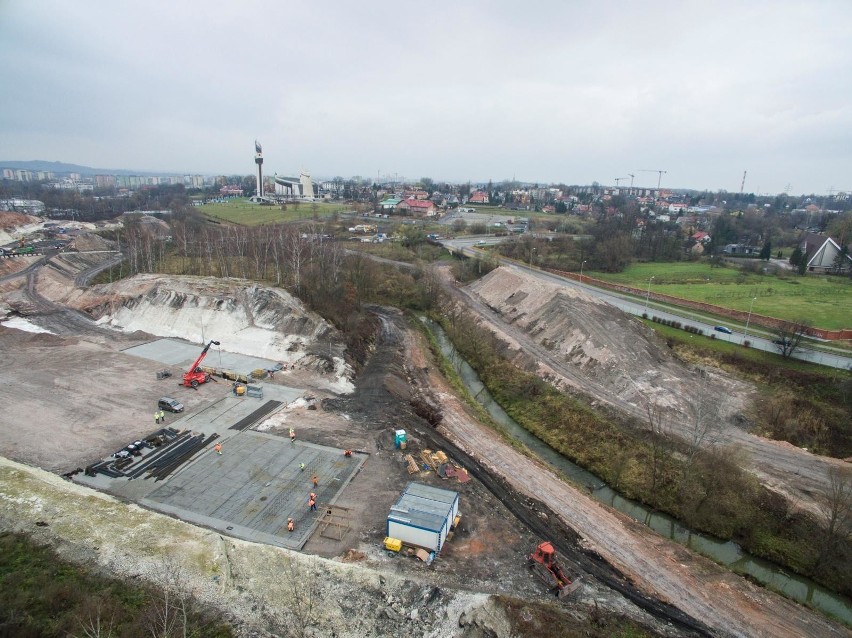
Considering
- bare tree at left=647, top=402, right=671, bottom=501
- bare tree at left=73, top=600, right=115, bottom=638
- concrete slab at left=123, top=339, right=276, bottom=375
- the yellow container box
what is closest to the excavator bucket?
the yellow container box

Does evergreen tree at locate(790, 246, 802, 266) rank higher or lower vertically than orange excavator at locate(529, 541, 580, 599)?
higher

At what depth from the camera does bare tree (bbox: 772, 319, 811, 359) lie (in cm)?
3475

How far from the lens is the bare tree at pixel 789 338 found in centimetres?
3475

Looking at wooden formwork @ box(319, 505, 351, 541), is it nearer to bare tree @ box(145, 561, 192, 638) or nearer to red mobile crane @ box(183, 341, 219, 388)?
bare tree @ box(145, 561, 192, 638)

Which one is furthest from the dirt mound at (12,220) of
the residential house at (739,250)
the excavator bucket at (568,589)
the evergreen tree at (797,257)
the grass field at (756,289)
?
the residential house at (739,250)

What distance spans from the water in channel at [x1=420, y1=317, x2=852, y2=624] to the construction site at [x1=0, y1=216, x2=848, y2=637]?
7.11 feet

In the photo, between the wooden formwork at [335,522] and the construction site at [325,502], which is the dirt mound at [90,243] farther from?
the wooden formwork at [335,522]

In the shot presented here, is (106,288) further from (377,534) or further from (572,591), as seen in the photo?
(572,591)

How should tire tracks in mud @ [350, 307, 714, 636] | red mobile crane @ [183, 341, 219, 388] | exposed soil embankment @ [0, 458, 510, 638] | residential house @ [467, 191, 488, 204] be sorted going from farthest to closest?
residential house @ [467, 191, 488, 204] < red mobile crane @ [183, 341, 219, 388] < tire tracks in mud @ [350, 307, 714, 636] < exposed soil embankment @ [0, 458, 510, 638]

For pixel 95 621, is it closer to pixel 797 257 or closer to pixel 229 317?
pixel 229 317

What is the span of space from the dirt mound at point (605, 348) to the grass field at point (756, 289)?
14.6 m

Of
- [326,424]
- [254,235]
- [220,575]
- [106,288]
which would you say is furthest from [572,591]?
[254,235]

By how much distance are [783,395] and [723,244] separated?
6137 cm

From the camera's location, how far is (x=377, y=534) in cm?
1888
